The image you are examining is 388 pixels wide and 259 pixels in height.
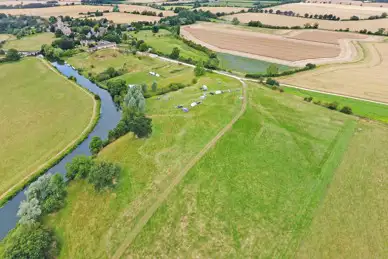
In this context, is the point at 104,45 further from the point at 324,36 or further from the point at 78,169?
the point at 324,36

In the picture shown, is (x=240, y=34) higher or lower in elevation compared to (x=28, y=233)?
higher

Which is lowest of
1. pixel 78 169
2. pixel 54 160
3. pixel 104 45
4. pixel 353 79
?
pixel 54 160

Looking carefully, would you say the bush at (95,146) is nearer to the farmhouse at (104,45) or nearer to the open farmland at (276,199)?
the open farmland at (276,199)

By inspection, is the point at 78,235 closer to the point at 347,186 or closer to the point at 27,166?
→ the point at 27,166

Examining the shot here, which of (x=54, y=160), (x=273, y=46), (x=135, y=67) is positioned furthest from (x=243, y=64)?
(x=54, y=160)

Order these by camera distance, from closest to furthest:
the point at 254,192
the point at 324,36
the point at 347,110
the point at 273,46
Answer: the point at 254,192 → the point at 347,110 → the point at 273,46 → the point at 324,36

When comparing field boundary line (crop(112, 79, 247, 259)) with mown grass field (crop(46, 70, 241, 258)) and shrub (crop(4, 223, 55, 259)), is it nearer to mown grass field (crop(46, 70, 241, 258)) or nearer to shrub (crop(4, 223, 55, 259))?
mown grass field (crop(46, 70, 241, 258))

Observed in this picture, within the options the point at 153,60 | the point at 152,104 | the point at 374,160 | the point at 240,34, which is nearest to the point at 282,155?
the point at 374,160
